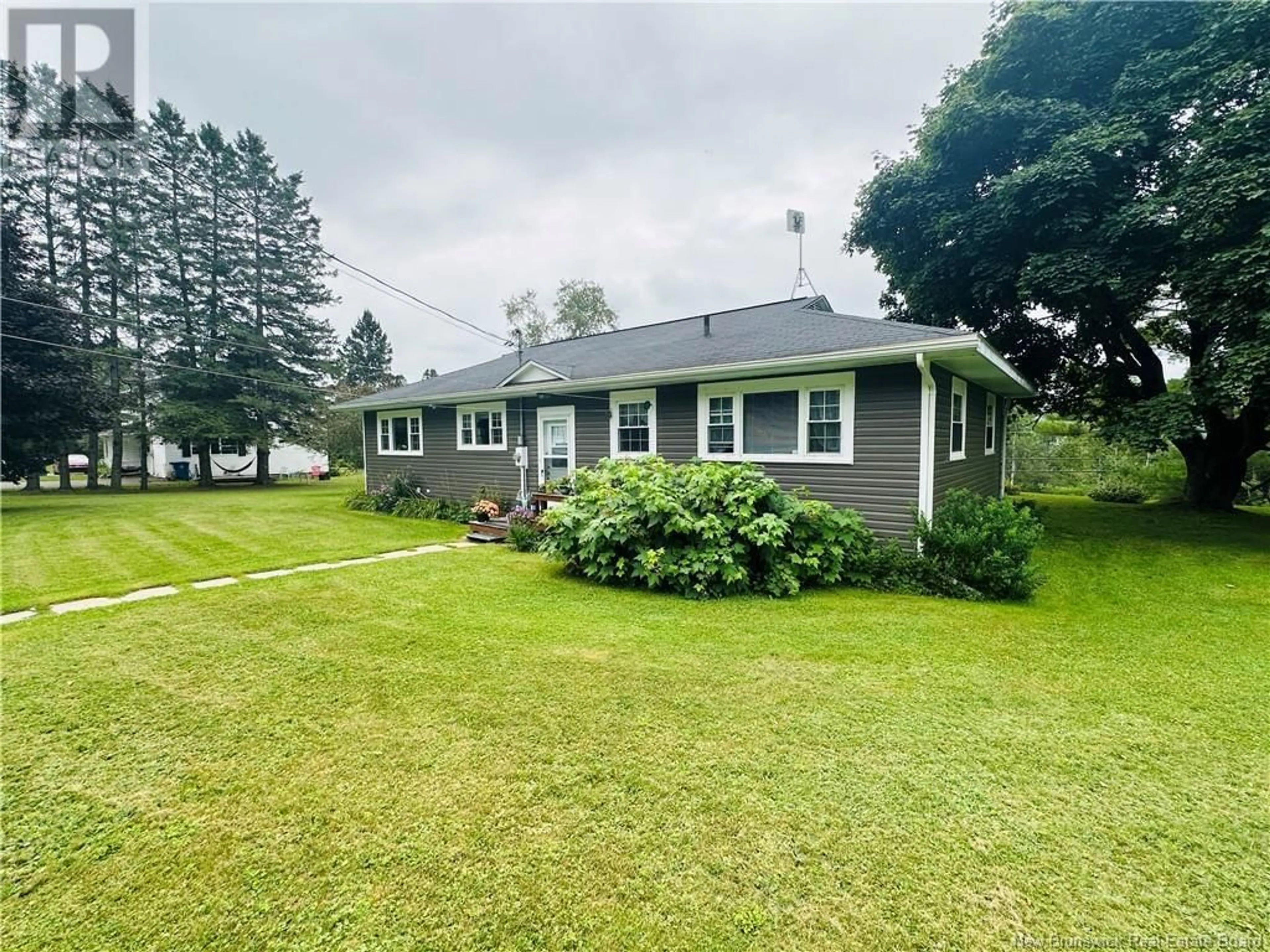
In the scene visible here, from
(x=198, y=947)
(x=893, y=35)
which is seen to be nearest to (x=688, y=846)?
(x=198, y=947)

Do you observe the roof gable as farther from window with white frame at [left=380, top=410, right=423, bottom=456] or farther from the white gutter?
window with white frame at [left=380, top=410, right=423, bottom=456]

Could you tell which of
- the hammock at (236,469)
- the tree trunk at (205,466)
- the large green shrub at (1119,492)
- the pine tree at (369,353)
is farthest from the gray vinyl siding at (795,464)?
the pine tree at (369,353)

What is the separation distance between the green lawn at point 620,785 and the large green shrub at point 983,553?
3.95 ft

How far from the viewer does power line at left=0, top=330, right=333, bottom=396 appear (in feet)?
40.7

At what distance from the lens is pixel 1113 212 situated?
948cm

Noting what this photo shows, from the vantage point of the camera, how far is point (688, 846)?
2.03 m

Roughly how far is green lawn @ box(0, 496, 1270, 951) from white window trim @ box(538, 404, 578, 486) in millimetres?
5791

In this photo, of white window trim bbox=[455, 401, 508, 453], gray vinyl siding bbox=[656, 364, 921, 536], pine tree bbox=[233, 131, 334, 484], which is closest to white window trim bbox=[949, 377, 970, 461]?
gray vinyl siding bbox=[656, 364, 921, 536]

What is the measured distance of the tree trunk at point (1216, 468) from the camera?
1158cm

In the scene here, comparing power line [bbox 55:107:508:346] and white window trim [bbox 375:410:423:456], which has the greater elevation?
power line [bbox 55:107:508:346]

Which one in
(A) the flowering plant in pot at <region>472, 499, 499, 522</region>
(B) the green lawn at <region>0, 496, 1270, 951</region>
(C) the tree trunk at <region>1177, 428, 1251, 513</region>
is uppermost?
(C) the tree trunk at <region>1177, 428, 1251, 513</region>

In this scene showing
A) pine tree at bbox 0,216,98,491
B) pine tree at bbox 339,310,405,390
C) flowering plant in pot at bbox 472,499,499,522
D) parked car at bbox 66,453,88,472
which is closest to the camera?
flowering plant in pot at bbox 472,499,499,522

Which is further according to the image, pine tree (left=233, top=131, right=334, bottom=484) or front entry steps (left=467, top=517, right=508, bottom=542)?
pine tree (left=233, top=131, right=334, bottom=484)

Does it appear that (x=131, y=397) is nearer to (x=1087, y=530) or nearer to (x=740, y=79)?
(x=740, y=79)
